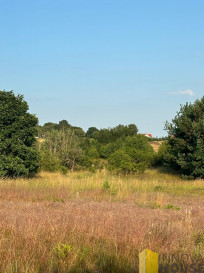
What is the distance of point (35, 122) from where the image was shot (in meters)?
25.0

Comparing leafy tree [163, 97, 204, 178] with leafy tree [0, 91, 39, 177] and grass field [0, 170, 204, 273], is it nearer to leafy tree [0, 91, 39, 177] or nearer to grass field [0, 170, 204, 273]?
leafy tree [0, 91, 39, 177]

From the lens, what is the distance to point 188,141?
31.2m

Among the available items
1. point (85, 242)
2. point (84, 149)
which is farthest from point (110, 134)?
→ point (85, 242)

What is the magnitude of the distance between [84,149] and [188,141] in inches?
588

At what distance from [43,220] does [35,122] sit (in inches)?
715

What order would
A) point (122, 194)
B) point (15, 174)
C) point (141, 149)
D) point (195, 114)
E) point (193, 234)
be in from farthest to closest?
point (141, 149) < point (195, 114) < point (15, 174) < point (122, 194) < point (193, 234)

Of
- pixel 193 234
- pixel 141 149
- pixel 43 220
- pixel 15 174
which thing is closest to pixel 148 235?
pixel 193 234

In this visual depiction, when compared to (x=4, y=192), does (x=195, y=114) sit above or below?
above

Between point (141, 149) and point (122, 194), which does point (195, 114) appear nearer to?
point (141, 149)

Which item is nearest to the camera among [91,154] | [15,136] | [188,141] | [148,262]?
[148,262]

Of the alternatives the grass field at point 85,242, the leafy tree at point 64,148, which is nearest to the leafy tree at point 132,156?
the leafy tree at point 64,148

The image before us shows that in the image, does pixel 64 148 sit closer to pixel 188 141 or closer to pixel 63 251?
pixel 188 141

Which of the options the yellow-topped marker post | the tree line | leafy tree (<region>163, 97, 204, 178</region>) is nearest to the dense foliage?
the tree line

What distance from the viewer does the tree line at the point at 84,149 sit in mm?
23828
